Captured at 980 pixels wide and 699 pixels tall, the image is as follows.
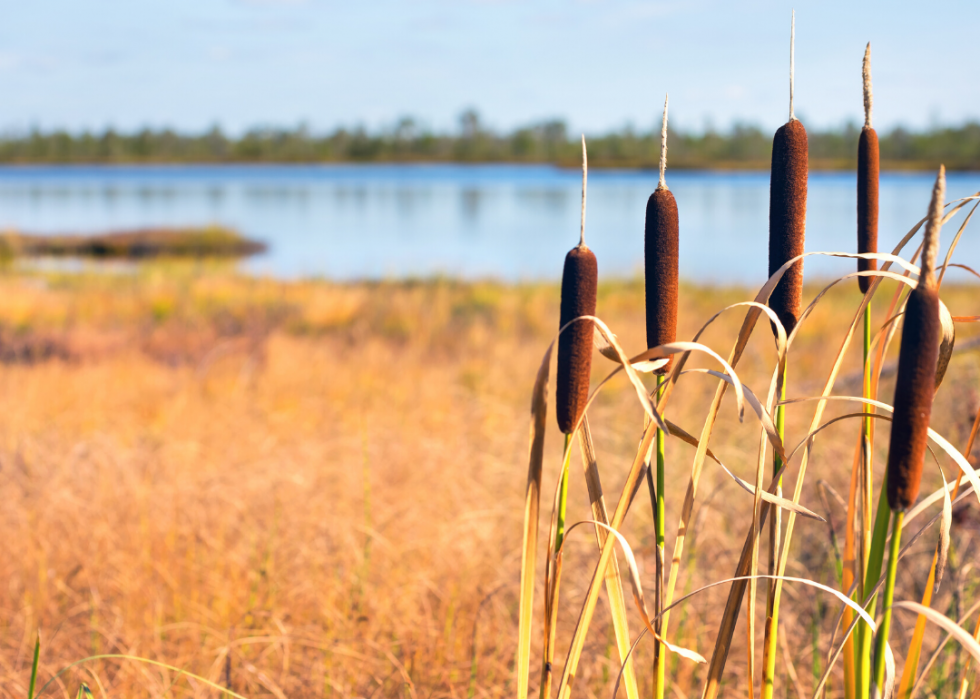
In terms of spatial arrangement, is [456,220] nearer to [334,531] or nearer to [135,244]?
[135,244]

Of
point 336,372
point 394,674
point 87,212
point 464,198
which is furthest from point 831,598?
point 464,198

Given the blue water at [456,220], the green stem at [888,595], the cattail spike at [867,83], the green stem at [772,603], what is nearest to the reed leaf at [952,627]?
the green stem at [888,595]

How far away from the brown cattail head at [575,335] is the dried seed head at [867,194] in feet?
1.59

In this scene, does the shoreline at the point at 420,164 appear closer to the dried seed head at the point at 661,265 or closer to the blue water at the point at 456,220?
the blue water at the point at 456,220

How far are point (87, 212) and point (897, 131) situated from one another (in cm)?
12416

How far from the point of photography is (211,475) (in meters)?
3.86

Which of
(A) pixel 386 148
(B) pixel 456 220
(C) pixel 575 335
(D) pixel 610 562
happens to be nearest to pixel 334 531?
(D) pixel 610 562

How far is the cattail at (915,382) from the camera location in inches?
25.6

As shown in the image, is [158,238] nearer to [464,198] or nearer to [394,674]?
[394,674]

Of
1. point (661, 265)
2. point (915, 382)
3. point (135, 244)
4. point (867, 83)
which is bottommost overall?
point (915, 382)

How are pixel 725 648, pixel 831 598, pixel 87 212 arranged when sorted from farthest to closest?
pixel 87 212 < pixel 831 598 < pixel 725 648

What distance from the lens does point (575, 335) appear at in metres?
0.87

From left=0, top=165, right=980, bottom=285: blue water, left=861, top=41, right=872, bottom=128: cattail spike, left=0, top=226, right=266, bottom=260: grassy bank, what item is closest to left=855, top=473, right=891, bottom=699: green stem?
left=861, top=41, right=872, bottom=128: cattail spike

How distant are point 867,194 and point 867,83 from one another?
175 millimetres
